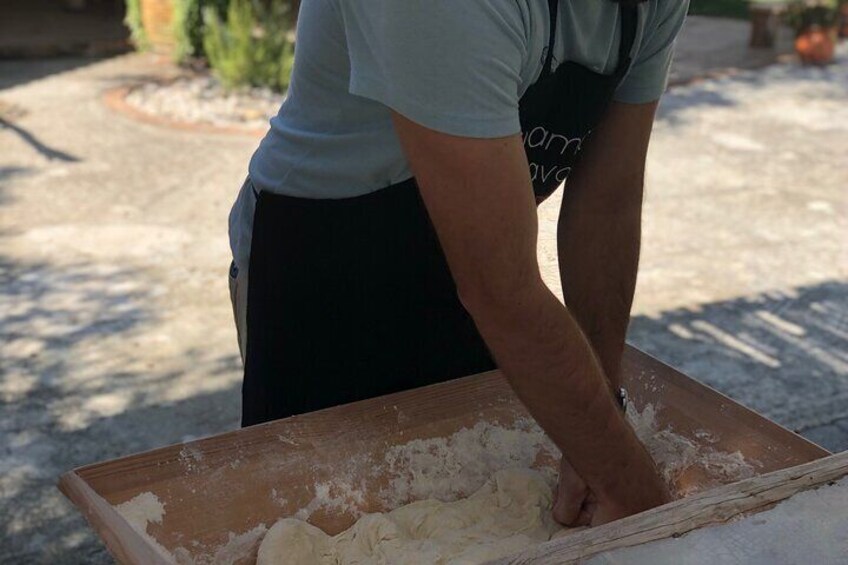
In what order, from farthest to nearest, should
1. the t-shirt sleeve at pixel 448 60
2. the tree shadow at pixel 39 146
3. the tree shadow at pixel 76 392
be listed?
the tree shadow at pixel 39 146, the tree shadow at pixel 76 392, the t-shirt sleeve at pixel 448 60

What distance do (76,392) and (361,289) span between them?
88.3 inches

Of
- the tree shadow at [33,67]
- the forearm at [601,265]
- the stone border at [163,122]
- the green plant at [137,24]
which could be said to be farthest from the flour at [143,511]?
the green plant at [137,24]

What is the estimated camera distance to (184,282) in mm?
4578

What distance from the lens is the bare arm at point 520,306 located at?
4.08 feet

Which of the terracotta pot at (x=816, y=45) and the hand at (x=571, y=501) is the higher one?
the hand at (x=571, y=501)

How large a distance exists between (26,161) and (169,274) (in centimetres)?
206

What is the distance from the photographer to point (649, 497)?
4.89 ft

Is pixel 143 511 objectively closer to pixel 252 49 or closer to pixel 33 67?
pixel 252 49

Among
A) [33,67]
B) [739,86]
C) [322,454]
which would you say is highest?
[322,454]

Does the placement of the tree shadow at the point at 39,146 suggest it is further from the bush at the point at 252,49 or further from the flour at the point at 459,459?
the flour at the point at 459,459

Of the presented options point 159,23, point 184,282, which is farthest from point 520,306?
point 159,23

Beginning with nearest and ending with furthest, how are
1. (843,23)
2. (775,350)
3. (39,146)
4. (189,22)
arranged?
(775,350), (39,146), (189,22), (843,23)

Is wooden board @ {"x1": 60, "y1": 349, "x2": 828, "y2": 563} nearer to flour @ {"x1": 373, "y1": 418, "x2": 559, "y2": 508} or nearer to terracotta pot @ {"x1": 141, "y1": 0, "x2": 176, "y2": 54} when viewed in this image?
flour @ {"x1": 373, "y1": 418, "x2": 559, "y2": 508}

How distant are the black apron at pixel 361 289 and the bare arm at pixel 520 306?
0.97ft
